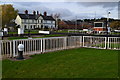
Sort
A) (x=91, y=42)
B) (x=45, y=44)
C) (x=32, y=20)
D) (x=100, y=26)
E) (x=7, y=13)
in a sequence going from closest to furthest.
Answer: (x=45, y=44)
(x=91, y=42)
(x=100, y=26)
(x=7, y=13)
(x=32, y=20)

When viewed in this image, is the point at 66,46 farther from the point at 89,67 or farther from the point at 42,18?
the point at 42,18

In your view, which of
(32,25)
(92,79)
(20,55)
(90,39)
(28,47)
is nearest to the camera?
(92,79)

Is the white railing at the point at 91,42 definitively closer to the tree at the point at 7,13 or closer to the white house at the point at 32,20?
the tree at the point at 7,13

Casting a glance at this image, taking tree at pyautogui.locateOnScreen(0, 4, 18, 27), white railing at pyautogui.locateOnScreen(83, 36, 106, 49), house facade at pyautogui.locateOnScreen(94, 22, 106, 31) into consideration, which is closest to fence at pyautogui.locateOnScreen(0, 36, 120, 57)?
white railing at pyautogui.locateOnScreen(83, 36, 106, 49)

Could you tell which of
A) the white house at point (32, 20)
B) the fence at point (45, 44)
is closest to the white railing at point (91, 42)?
the fence at point (45, 44)

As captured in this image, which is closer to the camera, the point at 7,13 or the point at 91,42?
the point at 91,42

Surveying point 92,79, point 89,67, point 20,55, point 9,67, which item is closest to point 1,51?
point 20,55

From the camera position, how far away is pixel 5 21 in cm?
5209

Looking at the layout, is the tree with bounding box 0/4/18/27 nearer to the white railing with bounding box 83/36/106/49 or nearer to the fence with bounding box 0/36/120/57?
the white railing with bounding box 83/36/106/49

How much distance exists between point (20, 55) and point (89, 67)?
11.7 feet

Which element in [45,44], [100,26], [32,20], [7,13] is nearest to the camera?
[45,44]

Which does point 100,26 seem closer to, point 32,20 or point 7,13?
point 7,13

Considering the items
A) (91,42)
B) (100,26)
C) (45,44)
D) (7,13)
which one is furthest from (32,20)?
(45,44)

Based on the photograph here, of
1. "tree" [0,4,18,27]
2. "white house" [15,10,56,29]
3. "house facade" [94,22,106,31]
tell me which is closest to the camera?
"house facade" [94,22,106,31]
